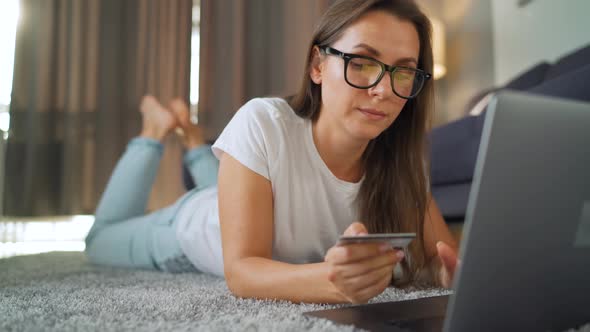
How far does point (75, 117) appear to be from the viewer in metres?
2.93

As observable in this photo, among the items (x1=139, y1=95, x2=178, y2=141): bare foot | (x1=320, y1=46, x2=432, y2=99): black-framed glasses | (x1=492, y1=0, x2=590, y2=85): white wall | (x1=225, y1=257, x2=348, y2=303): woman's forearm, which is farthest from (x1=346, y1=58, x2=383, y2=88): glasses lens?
(x1=492, y1=0, x2=590, y2=85): white wall

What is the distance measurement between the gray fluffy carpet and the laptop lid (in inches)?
5.9

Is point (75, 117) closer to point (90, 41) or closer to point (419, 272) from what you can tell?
point (90, 41)

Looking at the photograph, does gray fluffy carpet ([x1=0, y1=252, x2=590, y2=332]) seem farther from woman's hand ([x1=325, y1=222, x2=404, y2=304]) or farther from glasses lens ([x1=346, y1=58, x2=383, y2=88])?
glasses lens ([x1=346, y1=58, x2=383, y2=88])

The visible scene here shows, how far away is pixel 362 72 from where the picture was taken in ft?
2.68

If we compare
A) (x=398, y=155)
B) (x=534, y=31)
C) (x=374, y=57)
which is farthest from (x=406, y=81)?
(x=534, y=31)

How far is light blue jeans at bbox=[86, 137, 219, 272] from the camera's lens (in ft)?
4.27

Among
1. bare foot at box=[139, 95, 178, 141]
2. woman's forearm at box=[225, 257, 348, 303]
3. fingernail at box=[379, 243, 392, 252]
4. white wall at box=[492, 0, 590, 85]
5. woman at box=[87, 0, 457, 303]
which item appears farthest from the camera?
white wall at box=[492, 0, 590, 85]

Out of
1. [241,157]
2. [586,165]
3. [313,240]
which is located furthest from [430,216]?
[586,165]

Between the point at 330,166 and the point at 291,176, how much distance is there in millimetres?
128

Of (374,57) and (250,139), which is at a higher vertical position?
(374,57)

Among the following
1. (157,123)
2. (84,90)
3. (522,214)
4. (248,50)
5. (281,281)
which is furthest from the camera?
(248,50)

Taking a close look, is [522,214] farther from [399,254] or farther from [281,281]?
[281,281]

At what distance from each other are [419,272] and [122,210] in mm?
1055
